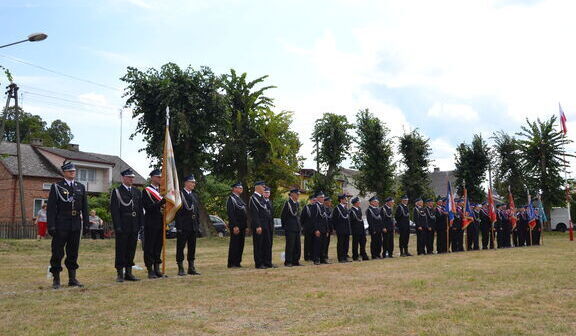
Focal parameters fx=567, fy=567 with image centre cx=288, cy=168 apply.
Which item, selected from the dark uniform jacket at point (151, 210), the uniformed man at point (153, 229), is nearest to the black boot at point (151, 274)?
the uniformed man at point (153, 229)

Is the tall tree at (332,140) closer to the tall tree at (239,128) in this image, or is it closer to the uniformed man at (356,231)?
the tall tree at (239,128)

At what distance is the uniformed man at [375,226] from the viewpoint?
16.8 metres

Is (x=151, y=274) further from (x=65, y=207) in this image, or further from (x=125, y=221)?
(x=65, y=207)

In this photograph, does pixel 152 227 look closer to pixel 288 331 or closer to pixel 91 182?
pixel 288 331

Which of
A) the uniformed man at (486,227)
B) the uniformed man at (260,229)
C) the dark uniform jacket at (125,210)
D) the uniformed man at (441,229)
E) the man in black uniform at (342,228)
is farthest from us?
the uniformed man at (486,227)

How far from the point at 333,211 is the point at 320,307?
8.97m

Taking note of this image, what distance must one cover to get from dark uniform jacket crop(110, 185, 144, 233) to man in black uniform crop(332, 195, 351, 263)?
679 centimetres

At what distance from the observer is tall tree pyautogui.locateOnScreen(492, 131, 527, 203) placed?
40.5 meters

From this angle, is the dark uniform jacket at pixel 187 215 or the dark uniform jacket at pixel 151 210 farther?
the dark uniform jacket at pixel 187 215

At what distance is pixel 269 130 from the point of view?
104ft

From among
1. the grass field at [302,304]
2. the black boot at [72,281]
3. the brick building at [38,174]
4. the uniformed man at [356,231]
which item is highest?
the brick building at [38,174]

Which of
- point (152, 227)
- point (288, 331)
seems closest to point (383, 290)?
point (288, 331)

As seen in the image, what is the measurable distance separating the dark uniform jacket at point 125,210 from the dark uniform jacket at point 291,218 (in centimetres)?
465

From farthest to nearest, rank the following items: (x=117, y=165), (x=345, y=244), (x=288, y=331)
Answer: (x=117, y=165) → (x=345, y=244) → (x=288, y=331)
